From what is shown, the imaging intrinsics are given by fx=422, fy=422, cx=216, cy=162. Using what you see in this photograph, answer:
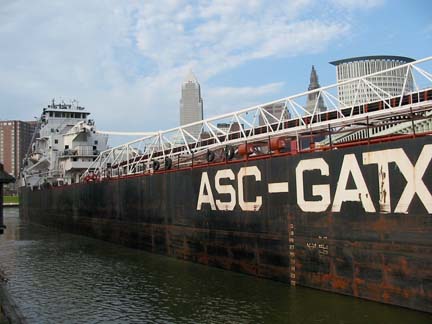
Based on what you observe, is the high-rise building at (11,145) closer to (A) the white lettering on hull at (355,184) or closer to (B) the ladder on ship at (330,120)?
(B) the ladder on ship at (330,120)

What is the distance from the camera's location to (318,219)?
13812 mm

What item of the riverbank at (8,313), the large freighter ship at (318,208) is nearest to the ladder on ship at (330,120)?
the large freighter ship at (318,208)

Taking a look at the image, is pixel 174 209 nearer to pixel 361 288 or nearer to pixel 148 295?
pixel 148 295

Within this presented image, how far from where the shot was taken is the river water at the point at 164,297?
12.0m

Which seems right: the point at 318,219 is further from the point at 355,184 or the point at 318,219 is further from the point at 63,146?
the point at 63,146

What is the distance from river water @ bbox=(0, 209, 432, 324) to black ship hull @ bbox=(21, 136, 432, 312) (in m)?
0.61

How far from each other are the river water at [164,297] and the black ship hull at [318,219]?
0.61 meters

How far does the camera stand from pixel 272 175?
1570cm

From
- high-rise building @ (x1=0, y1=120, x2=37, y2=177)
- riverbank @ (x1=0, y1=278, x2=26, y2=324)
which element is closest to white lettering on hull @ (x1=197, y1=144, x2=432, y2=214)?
riverbank @ (x1=0, y1=278, x2=26, y2=324)

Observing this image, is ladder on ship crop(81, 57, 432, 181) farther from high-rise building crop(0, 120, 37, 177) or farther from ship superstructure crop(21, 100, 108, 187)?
high-rise building crop(0, 120, 37, 177)

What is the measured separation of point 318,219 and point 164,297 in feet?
19.5

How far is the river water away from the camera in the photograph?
39.3 ft

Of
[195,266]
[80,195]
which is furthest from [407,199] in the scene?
[80,195]

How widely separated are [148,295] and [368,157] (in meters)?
8.86
